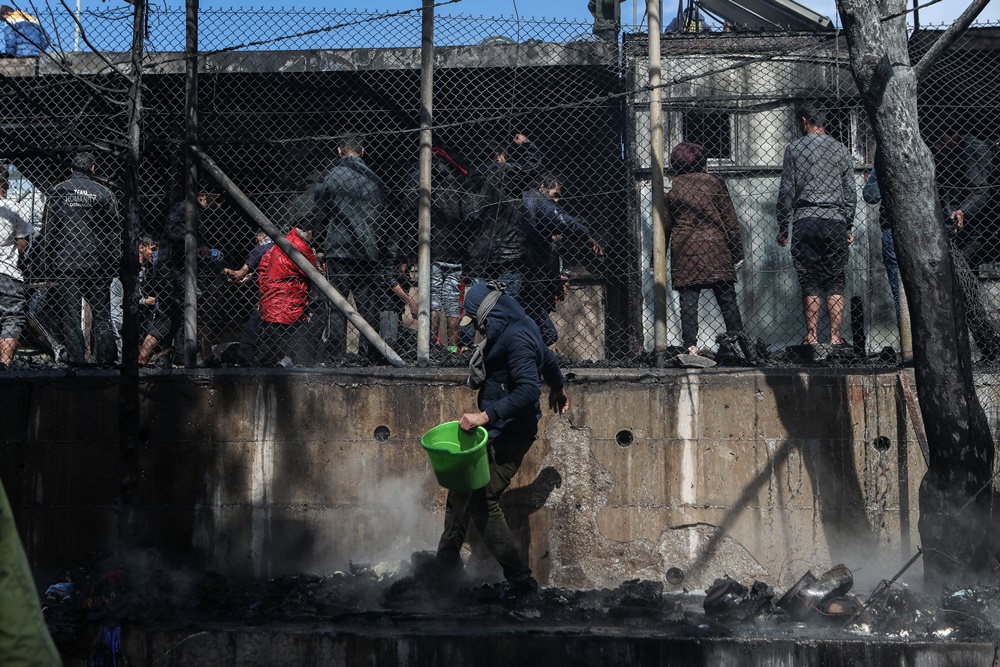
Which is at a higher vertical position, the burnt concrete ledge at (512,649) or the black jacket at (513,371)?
the black jacket at (513,371)

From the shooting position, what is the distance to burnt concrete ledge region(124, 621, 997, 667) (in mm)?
5695

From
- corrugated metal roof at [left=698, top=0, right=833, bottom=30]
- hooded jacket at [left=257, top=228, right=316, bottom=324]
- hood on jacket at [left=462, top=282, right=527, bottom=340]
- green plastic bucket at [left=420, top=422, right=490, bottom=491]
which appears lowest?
green plastic bucket at [left=420, top=422, right=490, bottom=491]

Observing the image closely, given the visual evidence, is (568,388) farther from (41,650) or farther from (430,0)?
(41,650)

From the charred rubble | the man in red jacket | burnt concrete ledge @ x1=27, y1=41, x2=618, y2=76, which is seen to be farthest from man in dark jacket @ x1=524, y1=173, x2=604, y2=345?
the charred rubble

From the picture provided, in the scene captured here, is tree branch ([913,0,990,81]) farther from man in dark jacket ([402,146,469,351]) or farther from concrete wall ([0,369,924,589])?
man in dark jacket ([402,146,469,351])

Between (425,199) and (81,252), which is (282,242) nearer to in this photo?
(425,199)

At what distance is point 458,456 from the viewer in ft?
20.1

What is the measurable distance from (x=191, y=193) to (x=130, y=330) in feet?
4.31

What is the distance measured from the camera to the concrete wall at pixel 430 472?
276 inches

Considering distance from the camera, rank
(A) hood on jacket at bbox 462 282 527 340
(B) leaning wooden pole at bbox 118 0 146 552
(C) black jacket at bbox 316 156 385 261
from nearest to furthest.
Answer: (A) hood on jacket at bbox 462 282 527 340 < (B) leaning wooden pole at bbox 118 0 146 552 < (C) black jacket at bbox 316 156 385 261

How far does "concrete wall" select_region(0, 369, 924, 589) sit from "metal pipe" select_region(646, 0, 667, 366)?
24.6 inches

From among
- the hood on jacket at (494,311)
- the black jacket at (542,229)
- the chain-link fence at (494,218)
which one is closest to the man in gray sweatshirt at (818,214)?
the chain-link fence at (494,218)

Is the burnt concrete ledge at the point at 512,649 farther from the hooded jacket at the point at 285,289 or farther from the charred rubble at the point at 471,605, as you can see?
the hooded jacket at the point at 285,289

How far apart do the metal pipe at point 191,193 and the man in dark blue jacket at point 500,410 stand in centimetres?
226
